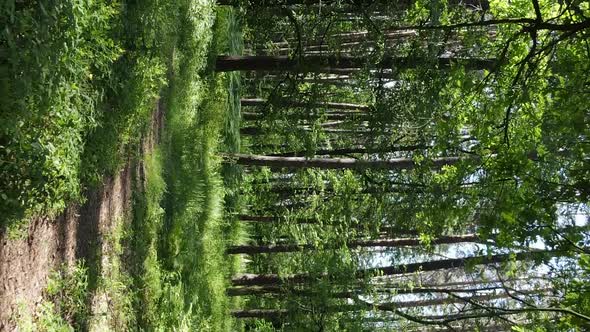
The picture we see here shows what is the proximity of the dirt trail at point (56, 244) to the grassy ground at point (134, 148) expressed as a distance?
165 millimetres

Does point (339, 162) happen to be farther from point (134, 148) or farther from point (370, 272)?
point (134, 148)

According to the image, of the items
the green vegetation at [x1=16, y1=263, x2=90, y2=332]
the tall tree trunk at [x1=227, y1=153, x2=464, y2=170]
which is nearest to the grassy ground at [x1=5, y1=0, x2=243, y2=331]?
the green vegetation at [x1=16, y1=263, x2=90, y2=332]

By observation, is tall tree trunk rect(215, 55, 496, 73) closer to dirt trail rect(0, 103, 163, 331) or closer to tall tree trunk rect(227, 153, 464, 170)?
tall tree trunk rect(227, 153, 464, 170)

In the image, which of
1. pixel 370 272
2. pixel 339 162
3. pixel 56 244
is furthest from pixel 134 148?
A: pixel 370 272

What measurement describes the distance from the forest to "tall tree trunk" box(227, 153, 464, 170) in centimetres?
6

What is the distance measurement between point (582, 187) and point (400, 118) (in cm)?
360

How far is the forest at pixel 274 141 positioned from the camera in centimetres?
558

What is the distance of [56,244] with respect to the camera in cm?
663

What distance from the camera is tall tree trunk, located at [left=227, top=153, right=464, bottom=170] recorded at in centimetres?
1059

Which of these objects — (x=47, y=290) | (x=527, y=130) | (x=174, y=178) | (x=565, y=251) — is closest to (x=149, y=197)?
(x=174, y=178)

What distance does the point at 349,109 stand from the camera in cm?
1772

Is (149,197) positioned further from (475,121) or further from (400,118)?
(475,121)

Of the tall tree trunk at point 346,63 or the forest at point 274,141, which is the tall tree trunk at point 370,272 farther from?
the tall tree trunk at point 346,63

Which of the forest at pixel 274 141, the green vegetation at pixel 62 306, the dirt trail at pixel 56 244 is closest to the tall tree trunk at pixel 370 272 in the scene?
the forest at pixel 274 141
